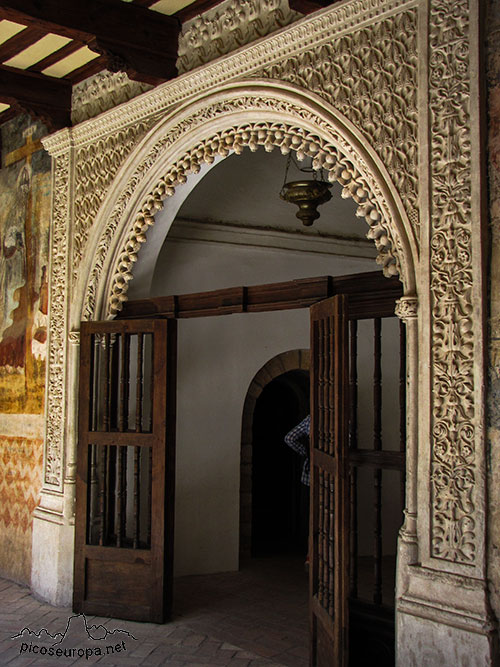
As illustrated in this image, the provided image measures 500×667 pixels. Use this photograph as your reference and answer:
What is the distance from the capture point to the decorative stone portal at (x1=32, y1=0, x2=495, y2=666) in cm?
361

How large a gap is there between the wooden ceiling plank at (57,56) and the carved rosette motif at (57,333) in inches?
26.7

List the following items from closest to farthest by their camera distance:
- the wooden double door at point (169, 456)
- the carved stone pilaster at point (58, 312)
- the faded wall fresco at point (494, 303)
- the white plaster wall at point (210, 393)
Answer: the faded wall fresco at point (494, 303) < the wooden double door at point (169, 456) < the carved stone pilaster at point (58, 312) < the white plaster wall at point (210, 393)

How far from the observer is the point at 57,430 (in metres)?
6.21

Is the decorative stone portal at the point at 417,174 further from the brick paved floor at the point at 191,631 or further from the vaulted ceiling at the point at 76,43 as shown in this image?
the brick paved floor at the point at 191,631

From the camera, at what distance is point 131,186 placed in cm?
579

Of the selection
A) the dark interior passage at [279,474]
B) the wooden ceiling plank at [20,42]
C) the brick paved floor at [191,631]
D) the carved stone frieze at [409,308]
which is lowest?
the brick paved floor at [191,631]

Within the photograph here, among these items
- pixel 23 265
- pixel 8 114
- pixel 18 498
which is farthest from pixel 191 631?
pixel 8 114

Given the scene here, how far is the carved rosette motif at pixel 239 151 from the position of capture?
4145 mm

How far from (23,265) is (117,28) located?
252cm


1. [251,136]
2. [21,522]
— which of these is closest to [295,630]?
[21,522]

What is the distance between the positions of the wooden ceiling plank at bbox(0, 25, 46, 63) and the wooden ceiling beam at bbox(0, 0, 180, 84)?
607mm

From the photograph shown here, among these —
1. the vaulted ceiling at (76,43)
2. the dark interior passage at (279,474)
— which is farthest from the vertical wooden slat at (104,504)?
the vaulted ceiling at (76,43)

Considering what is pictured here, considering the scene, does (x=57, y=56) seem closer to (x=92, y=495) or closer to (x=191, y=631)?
(x=92, y=495)

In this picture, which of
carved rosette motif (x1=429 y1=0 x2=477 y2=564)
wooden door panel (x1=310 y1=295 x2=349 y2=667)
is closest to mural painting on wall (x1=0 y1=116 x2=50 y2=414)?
wooden door panel (x1=310 y1=295 x2=349 y2=667)
